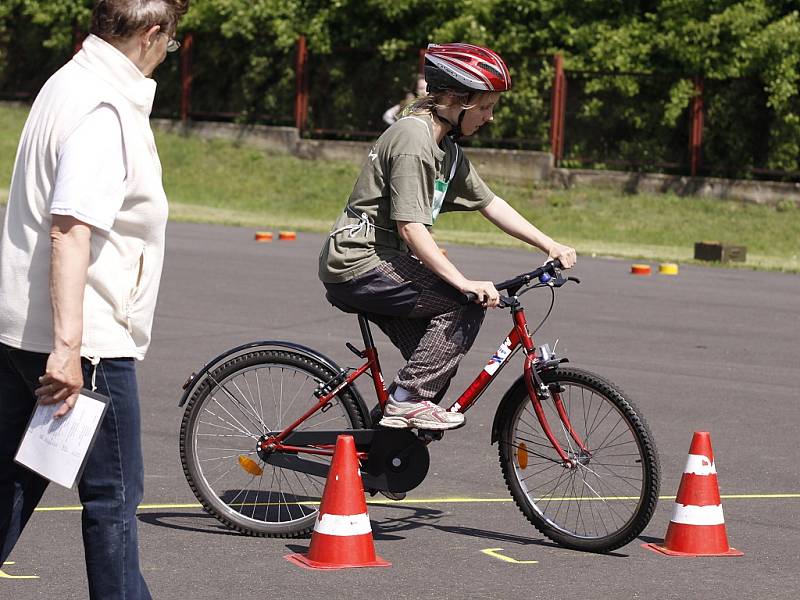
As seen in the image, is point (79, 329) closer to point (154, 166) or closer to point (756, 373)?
point (154, 166)

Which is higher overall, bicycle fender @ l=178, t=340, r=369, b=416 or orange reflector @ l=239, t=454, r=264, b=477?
bicycle fender @ l=178, t=340, r=369, b=416

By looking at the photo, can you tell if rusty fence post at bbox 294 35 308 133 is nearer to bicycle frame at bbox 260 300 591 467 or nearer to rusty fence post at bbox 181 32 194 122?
rusty fence post at bbox 181 32 194 122

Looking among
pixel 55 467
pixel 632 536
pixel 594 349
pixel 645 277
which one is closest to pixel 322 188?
pixel 645 277

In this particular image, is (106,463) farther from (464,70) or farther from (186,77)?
(186,77)

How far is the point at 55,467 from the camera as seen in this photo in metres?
4.25

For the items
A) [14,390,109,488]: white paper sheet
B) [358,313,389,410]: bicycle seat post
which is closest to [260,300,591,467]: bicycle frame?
[358,313,389,410]: bicycle seat post

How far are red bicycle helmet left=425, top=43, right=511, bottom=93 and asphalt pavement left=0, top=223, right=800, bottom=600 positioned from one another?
5.96 feet

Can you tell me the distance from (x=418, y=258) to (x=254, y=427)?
3.60ft

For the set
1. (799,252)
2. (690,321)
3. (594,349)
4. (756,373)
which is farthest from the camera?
(799,252)

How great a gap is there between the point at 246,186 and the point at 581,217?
6478 mm

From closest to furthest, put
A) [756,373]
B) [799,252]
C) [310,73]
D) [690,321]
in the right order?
[756,373] → [690,321] → [799,252] → [310,73]

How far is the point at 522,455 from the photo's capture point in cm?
636

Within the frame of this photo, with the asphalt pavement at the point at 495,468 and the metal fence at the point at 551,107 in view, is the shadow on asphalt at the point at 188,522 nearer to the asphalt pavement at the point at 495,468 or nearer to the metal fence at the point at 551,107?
the asphalt pavement at the point at 495,468

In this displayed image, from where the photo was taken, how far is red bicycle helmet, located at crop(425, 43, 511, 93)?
607cm
